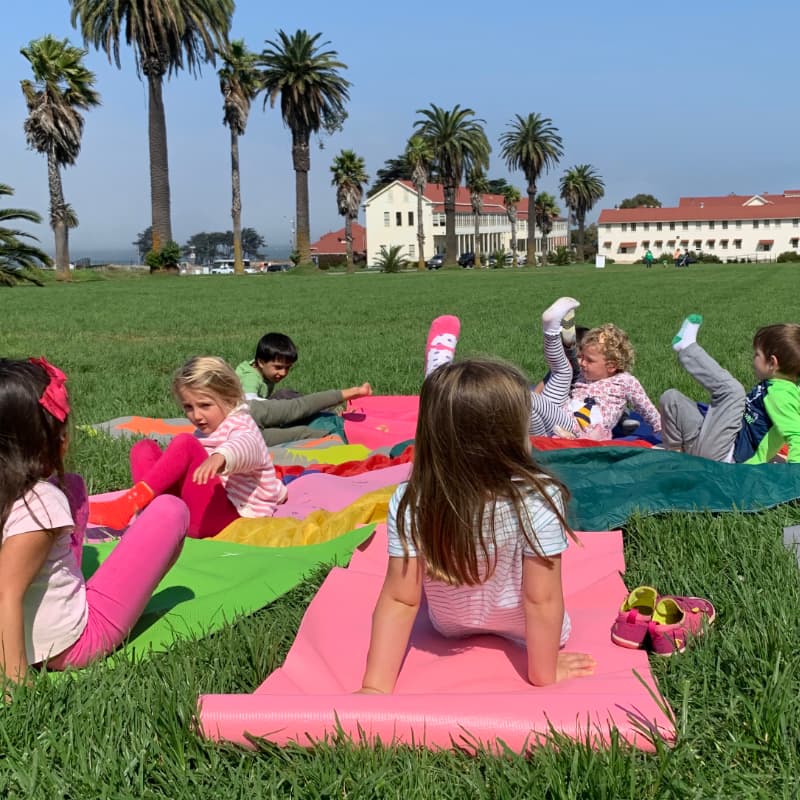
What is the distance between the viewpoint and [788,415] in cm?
449

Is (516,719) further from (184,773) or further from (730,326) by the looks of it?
(730,326)

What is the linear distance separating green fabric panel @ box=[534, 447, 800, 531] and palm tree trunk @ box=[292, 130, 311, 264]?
158ft

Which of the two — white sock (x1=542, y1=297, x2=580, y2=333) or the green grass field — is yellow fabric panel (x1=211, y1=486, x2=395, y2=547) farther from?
white sock (x1=542, y1=297, x2=580, y2=333)

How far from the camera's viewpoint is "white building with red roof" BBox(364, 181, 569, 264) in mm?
89562

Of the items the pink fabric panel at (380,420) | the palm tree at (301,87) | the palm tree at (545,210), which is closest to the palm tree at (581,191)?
the palm tree at (545,210)

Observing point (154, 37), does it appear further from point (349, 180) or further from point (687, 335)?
point (687, 335)

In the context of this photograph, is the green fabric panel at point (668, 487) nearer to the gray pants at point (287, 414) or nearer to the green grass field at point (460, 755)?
the green grass field at point (460, 755)

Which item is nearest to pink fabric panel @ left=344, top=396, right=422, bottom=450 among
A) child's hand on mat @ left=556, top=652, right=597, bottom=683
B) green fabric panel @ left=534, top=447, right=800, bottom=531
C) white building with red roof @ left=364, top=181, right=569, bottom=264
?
green fabric panel @ left=534, top=447, right=800, bottom=531

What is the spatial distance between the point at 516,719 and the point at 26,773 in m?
1.20

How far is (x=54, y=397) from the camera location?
2.61 m

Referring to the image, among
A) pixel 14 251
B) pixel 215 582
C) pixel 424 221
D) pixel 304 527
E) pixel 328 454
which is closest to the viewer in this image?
pixel 215 582

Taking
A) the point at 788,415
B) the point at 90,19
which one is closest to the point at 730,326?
the point at 788,415

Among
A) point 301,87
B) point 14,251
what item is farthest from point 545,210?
point 14,251

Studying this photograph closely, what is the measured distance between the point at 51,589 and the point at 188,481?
5.06ft
